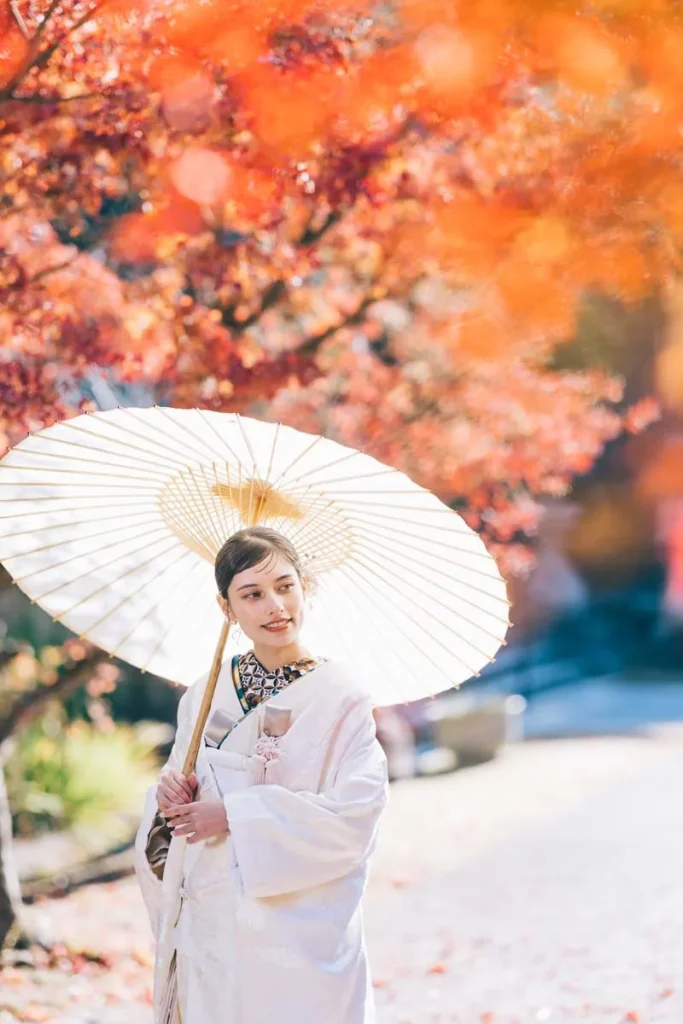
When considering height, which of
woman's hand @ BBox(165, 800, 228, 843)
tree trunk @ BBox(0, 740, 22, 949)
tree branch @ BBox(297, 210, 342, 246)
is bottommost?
tree trunk @ BBox(0, 740, 22, 949)

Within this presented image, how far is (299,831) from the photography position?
263cm

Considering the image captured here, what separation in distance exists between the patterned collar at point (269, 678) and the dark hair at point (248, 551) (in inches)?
8.4

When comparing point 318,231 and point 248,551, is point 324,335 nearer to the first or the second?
point 318,231

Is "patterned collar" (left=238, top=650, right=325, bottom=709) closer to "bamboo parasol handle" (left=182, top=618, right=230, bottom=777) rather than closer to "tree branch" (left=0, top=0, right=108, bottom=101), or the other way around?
"bamboo parasol handle" (left=182, top=618, right=230, bottom=777)

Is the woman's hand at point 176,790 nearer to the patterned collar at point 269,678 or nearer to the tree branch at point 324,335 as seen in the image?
the patterned collar at point 269,678

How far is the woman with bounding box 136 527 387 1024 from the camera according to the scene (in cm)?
264

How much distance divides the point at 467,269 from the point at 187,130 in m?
2.19

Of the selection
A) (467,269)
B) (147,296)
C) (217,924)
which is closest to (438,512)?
(217,924)

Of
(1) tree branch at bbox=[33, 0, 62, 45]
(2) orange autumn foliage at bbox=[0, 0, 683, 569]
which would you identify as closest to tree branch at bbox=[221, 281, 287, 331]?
(2) orange autumn foliage at bbox=[0, 0, 683, 569]

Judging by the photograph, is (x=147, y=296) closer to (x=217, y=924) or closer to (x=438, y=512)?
(x=438, y=512)

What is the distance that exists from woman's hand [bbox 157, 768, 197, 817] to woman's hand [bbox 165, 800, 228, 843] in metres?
0.07

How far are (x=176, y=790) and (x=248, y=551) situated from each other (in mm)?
591

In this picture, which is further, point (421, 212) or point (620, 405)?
point (620, 405)

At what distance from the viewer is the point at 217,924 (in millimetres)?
2750
